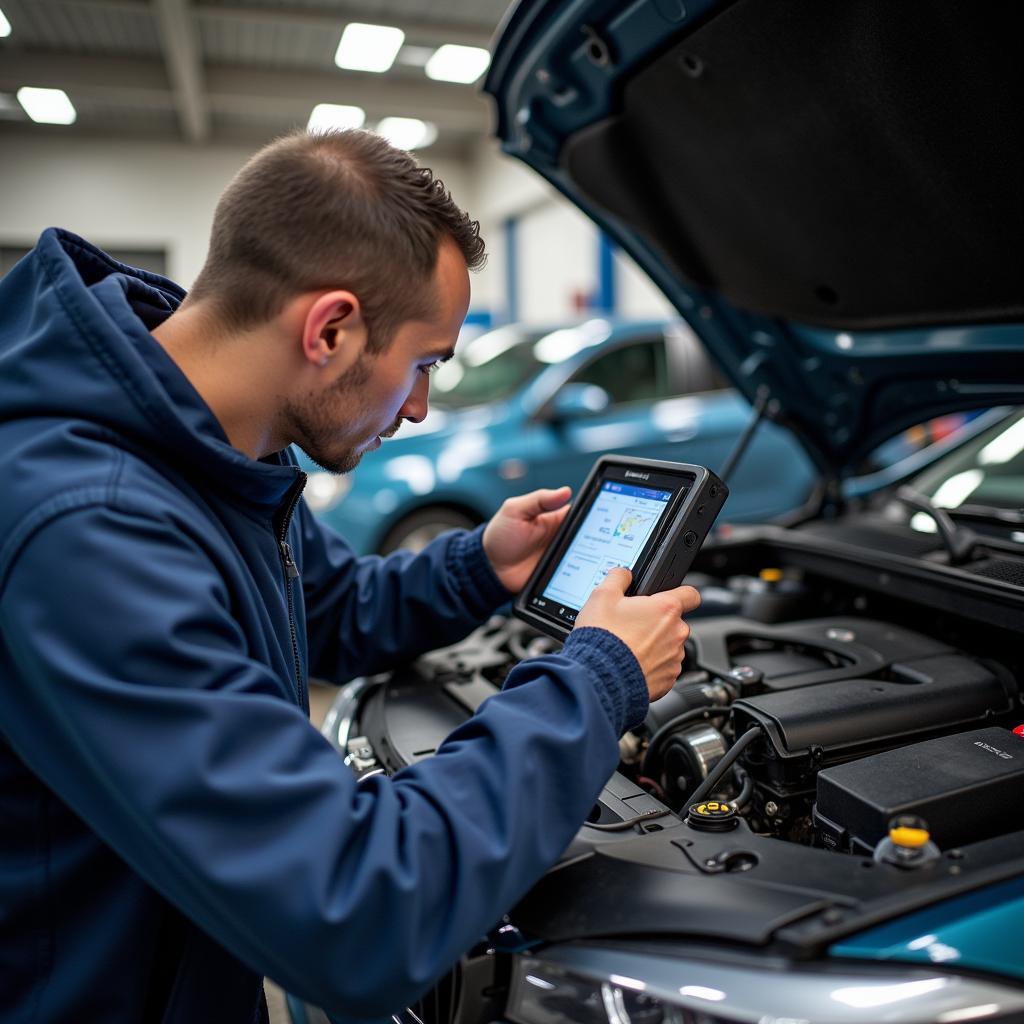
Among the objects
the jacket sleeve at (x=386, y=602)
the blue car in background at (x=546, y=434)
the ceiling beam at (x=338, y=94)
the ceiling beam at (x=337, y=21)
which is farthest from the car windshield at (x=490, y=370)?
the ceiling beam at (x=338, y=94)

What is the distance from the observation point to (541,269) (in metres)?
12.1

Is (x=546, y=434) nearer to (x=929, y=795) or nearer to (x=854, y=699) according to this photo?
(x=854, y=699)

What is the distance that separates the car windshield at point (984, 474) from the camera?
198 cm

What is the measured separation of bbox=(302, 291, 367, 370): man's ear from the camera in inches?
39.7

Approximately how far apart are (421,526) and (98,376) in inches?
120

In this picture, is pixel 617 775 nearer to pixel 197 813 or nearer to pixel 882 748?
pixel 882 748

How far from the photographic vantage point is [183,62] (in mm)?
8391

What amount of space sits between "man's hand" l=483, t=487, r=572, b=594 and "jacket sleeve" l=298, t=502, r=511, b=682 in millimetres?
22

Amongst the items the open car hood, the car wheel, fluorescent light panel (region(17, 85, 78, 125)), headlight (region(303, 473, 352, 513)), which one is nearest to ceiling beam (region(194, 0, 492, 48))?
fluorescent light panel (region(17, 85, 78, 125))

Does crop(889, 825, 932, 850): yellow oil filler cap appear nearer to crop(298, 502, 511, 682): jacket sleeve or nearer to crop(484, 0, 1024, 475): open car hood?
crop(298, 502, 511, 682): jacket sleeve

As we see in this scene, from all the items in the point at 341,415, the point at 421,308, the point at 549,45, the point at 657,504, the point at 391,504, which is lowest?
the point at 391,504

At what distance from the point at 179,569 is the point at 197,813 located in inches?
8.8

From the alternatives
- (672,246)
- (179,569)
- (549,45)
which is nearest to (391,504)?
(672,246)

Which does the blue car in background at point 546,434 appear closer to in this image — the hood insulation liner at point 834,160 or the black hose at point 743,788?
the hood insulation liner at point 834,160
